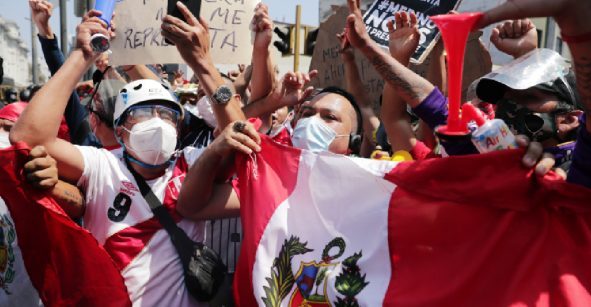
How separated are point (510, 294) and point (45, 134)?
182 cm

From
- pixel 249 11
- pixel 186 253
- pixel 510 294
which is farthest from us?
pixel 249 11

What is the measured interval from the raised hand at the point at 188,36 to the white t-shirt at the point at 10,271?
1187mm

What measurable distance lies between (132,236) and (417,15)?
202cm

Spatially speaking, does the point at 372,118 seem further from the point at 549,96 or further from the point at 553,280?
the point at 553,280

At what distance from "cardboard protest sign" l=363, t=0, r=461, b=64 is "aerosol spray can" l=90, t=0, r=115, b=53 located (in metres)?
1.51

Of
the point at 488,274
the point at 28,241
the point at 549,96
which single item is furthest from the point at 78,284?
the point at 549,96

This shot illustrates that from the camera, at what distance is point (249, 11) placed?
3.60 meters

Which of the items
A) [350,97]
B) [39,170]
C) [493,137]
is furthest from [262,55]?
[493,137]

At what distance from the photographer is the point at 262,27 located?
3377 mm

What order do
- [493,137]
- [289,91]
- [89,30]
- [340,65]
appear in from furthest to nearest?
[340,65] < [289,91] < [89,30] < [493,137]

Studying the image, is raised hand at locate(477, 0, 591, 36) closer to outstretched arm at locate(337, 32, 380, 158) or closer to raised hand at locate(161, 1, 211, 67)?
raised hand at locate(161, 1, 211, 67)

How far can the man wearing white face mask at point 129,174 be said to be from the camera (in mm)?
2414

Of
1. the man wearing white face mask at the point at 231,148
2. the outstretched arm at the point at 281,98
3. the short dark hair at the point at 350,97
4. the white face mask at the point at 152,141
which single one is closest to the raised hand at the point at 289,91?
the outstretched arm at the point at 281,98

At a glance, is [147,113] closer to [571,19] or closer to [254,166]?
[254,166]
